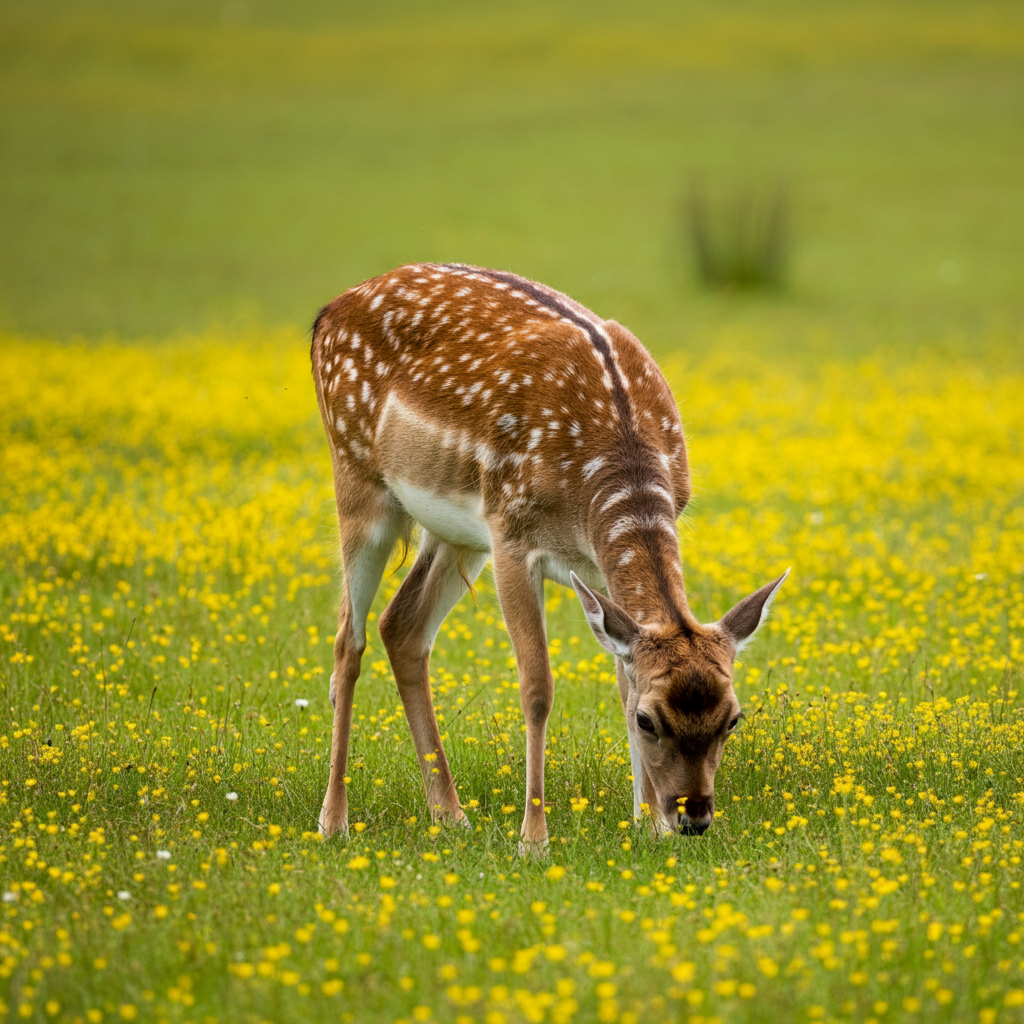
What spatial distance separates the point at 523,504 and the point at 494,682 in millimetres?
1947

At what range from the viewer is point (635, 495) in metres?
5.29

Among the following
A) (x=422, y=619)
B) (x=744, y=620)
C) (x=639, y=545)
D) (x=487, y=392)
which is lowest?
(x=422, y=619)

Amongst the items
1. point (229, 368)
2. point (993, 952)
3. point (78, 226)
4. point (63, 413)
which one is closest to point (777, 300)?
point (229, 368)

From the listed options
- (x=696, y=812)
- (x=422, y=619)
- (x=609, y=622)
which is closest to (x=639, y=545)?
(x=609, y=622)

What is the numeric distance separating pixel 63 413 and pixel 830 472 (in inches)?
285

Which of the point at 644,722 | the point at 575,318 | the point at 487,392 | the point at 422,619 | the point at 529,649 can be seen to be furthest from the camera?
the point at 422,619

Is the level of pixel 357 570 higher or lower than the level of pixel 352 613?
higher

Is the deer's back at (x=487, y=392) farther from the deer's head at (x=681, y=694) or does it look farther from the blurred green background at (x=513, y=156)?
the blurred green background at (x=513, y=156)

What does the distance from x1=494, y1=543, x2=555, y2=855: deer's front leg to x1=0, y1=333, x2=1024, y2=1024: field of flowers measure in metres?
0.22

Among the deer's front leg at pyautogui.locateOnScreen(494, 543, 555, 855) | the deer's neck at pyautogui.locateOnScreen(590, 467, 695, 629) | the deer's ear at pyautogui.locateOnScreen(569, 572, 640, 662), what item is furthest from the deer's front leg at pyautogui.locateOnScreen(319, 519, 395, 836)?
the deer's ear at pyautogui.locateOnScreen(569, 572, 640, 662)

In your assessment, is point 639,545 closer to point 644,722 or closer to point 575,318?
point 644,722

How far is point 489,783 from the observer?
235 inches

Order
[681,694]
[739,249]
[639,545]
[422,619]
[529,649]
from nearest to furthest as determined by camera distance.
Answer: [681,694], [639,545], [529,649], [422,619], [739,249]

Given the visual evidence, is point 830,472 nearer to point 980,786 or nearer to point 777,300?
point 980,786
